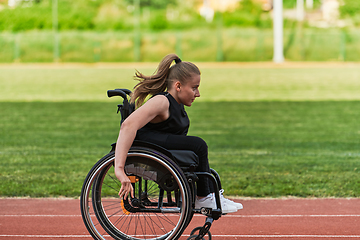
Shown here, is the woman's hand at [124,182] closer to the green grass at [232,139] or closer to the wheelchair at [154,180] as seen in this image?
the wheelchair at [154,180]

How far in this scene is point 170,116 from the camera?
3.44 meters

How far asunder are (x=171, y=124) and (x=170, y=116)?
5 centimetres

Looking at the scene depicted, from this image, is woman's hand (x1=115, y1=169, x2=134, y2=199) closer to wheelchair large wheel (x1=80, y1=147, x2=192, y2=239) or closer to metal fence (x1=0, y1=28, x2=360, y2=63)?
wheelchair large wheel (x1=80, y1=147, x2=192, y2=239)

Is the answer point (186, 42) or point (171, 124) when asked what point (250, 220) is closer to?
point (171, 124)

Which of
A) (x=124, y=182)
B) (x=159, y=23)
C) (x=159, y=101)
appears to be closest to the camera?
(x=124, y=182)

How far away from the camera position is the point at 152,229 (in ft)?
13.5

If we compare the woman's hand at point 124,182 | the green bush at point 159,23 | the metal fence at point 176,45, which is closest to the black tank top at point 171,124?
the woman's hand at point 124,182

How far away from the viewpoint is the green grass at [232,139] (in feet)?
19.2

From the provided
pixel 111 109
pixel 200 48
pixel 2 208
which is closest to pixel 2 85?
pixel 111 109

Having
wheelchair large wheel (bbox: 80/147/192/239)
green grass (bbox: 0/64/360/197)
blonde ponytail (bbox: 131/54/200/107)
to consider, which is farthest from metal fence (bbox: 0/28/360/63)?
wheelchair large wheel (bbox: 80/147/192/239)

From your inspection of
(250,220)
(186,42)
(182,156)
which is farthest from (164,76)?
(186,42)

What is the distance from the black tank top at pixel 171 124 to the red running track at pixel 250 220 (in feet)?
3.37

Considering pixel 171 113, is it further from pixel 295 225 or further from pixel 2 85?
pixel 2 85

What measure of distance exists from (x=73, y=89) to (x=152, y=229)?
16.8 metres
